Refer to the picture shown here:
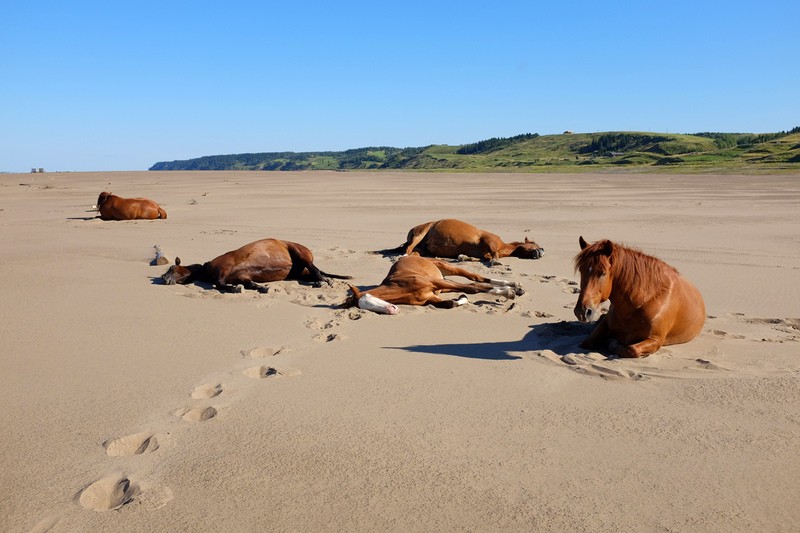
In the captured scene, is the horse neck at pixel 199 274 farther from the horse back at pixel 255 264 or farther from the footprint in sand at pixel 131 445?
the footprint in sand at pixel 131 445

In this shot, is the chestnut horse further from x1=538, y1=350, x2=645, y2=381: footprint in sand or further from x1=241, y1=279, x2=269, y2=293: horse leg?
x1=241, y1=279, x2=269, y2=293: horse leg

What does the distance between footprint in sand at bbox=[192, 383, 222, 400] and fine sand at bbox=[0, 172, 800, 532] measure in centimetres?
2

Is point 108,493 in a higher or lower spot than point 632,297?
lower

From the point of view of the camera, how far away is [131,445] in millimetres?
4469

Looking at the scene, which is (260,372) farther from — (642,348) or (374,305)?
(642,348)

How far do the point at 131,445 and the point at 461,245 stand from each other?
341 inches

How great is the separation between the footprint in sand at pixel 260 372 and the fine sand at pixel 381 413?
3 centimetres

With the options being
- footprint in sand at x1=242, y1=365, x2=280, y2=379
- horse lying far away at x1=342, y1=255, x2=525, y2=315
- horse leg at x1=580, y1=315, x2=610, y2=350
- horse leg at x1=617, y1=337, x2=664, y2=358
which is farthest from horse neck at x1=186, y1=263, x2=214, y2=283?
horse leg at x1=617, y1=337, x2=664, y2=358

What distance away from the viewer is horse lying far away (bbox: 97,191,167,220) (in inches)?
763

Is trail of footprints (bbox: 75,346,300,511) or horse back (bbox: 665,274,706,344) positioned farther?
horse back (bbox: 665,274,706,344)

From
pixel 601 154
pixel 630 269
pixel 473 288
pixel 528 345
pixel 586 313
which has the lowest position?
pixel 528 345

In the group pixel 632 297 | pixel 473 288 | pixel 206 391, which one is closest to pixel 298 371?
pixel 206 391

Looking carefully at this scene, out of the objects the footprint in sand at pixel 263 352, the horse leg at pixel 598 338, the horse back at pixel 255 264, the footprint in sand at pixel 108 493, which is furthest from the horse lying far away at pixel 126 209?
the footprint in sand at pixel 108 493

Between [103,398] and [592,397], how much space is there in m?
4.11
